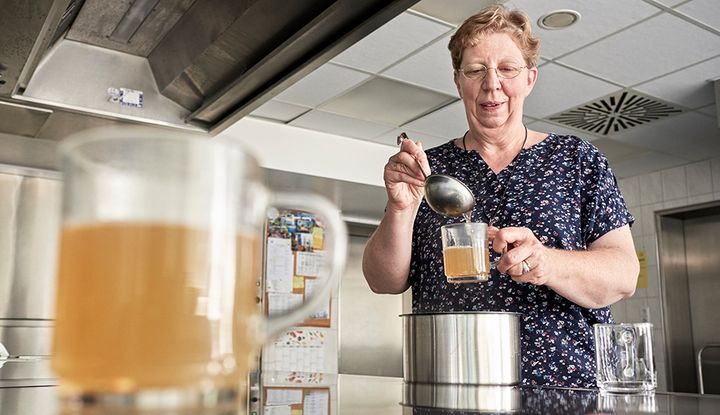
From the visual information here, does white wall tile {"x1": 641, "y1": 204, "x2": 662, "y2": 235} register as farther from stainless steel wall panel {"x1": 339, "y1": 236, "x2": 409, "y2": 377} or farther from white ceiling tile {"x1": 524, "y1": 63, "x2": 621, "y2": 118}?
stainless steel wall panel {"x1": 339, "y1": 236, "x2": 409, "y2": 377}

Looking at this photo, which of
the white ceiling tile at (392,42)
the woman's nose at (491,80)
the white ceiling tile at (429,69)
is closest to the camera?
the woman's nose at (491,80)

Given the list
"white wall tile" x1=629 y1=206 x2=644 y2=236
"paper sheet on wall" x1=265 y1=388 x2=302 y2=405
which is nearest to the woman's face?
"paper sheet on wall" x1=265 y1=388 x2=302 y2=405

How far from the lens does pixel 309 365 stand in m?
4.88

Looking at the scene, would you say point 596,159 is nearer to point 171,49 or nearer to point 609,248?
point 609,248

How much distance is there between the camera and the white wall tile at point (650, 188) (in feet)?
16.2

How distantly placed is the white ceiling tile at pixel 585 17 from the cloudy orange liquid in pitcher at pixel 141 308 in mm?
2392

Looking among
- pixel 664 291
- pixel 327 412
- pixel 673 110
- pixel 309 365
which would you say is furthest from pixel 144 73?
pixel 664 291

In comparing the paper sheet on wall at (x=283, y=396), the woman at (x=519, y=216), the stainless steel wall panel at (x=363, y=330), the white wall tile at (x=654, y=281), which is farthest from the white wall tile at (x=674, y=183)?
the paper sheet on wall at (x=283, y=396)

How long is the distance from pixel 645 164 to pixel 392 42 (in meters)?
2.75

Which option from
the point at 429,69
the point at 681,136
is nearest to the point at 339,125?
the point at 429,69

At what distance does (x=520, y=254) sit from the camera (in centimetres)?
92

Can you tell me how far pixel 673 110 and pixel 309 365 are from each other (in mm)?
2933

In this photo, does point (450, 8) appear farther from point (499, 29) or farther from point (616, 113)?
point (616, 113)

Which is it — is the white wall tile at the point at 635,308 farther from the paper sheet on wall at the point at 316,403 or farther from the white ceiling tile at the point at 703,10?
the paper sheet on wall at the point at 316,403
